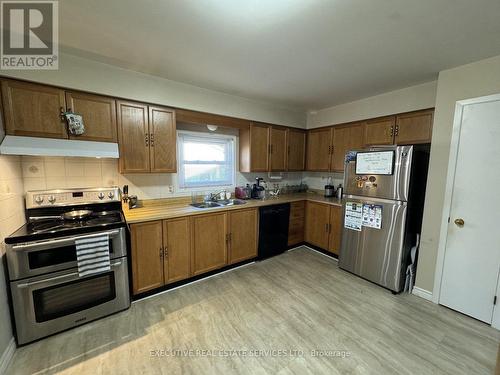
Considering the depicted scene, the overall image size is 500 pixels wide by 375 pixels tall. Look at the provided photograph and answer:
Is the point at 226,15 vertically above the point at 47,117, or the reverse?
the point at 226,15

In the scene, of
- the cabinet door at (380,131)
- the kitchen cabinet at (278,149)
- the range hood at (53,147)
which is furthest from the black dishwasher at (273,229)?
the range hood at (53,147)

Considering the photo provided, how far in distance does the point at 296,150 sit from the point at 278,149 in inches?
17.8

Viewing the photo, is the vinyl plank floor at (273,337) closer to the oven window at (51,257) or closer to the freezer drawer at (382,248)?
the freezer drawer at (382,248)

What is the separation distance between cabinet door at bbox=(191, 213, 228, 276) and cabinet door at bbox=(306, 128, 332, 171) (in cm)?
206

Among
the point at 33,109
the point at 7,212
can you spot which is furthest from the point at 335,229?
the point at 33,109

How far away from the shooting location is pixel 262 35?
164 cm

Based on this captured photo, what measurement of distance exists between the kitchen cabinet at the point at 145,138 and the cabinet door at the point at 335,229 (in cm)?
242

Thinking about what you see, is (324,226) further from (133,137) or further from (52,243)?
(52,243)

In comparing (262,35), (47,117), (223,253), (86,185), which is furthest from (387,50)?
(86,185)

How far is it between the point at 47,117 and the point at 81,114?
257 mm

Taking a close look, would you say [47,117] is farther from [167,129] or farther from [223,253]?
[223,253]

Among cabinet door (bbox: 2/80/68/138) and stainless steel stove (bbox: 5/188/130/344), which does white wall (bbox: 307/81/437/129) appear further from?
cabinet door (bbox: 2/80/68/138)

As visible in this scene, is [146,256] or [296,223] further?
[296,223]

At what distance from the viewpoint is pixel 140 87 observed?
2.35 metres
